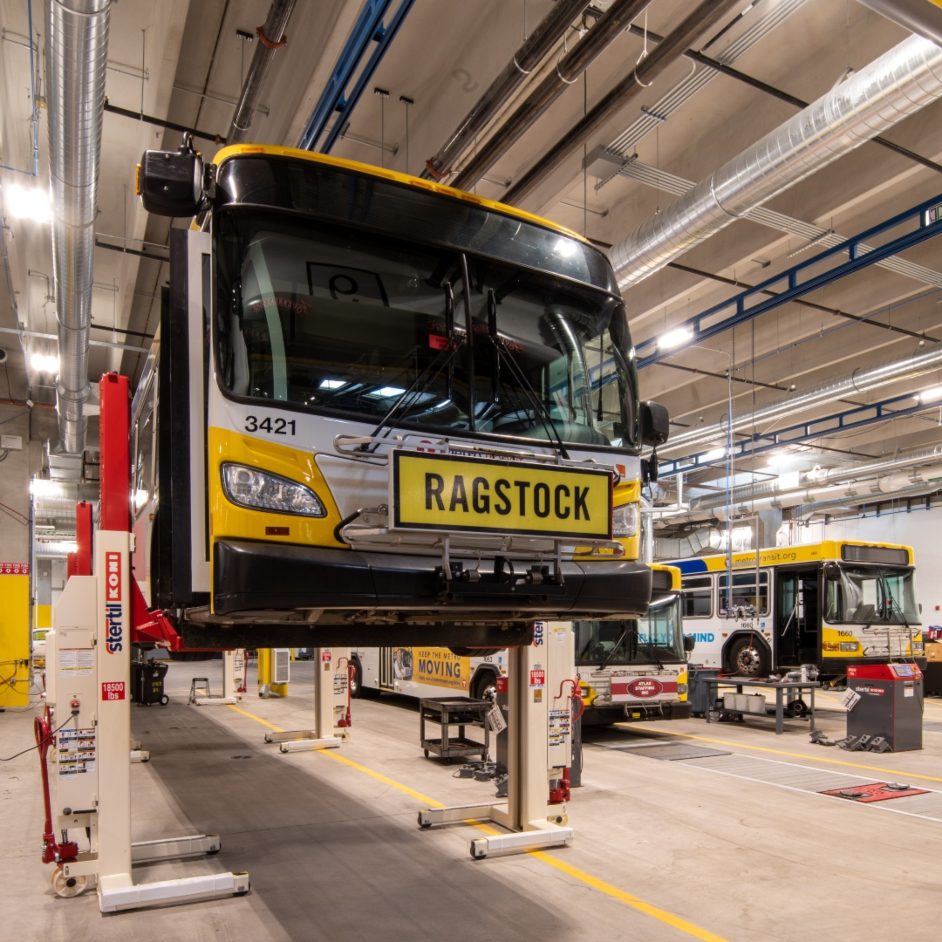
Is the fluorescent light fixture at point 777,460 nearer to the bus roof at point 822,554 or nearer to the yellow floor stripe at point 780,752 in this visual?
the bus roof at point 822,554

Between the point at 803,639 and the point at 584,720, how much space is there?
6.97m

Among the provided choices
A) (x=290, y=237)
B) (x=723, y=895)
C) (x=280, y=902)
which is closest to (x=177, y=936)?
(x=280, y=902)

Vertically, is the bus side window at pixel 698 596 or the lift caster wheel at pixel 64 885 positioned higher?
the bus side window at pixel 698 596

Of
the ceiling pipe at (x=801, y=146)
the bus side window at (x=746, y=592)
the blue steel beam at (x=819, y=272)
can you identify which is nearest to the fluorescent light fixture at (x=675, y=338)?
the blue steel beam at (x=819, y=272)

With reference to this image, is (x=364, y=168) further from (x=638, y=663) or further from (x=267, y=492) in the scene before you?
(x=638, y=663)

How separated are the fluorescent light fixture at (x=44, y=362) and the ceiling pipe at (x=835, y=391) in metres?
11.8

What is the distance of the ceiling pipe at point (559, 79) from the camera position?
523 cm

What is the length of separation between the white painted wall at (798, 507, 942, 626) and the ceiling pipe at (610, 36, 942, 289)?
1862 centimetres

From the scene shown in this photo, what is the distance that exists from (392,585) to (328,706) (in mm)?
7566

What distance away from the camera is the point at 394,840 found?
625 centimetres

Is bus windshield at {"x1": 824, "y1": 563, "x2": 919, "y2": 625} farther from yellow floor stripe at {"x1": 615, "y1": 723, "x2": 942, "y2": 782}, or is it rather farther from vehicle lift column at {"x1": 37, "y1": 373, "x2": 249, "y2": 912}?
vehicle lift column at {"x1": 37, "y1": 373, "x2": 249, "y2": 912}

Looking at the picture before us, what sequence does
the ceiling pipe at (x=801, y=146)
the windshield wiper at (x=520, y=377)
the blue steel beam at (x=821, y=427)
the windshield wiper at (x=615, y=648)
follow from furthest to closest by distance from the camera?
the blue steel beam at (x=821, y=427) → the windshield wiper at (x=615, y=648) → the ceiling pipe at (x=801, y=146) → the windshield wiper at (x=520, y=377)

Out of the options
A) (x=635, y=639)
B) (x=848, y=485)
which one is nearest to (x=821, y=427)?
(x=848, y=485)

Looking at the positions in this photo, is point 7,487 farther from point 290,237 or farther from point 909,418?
point 909,418
